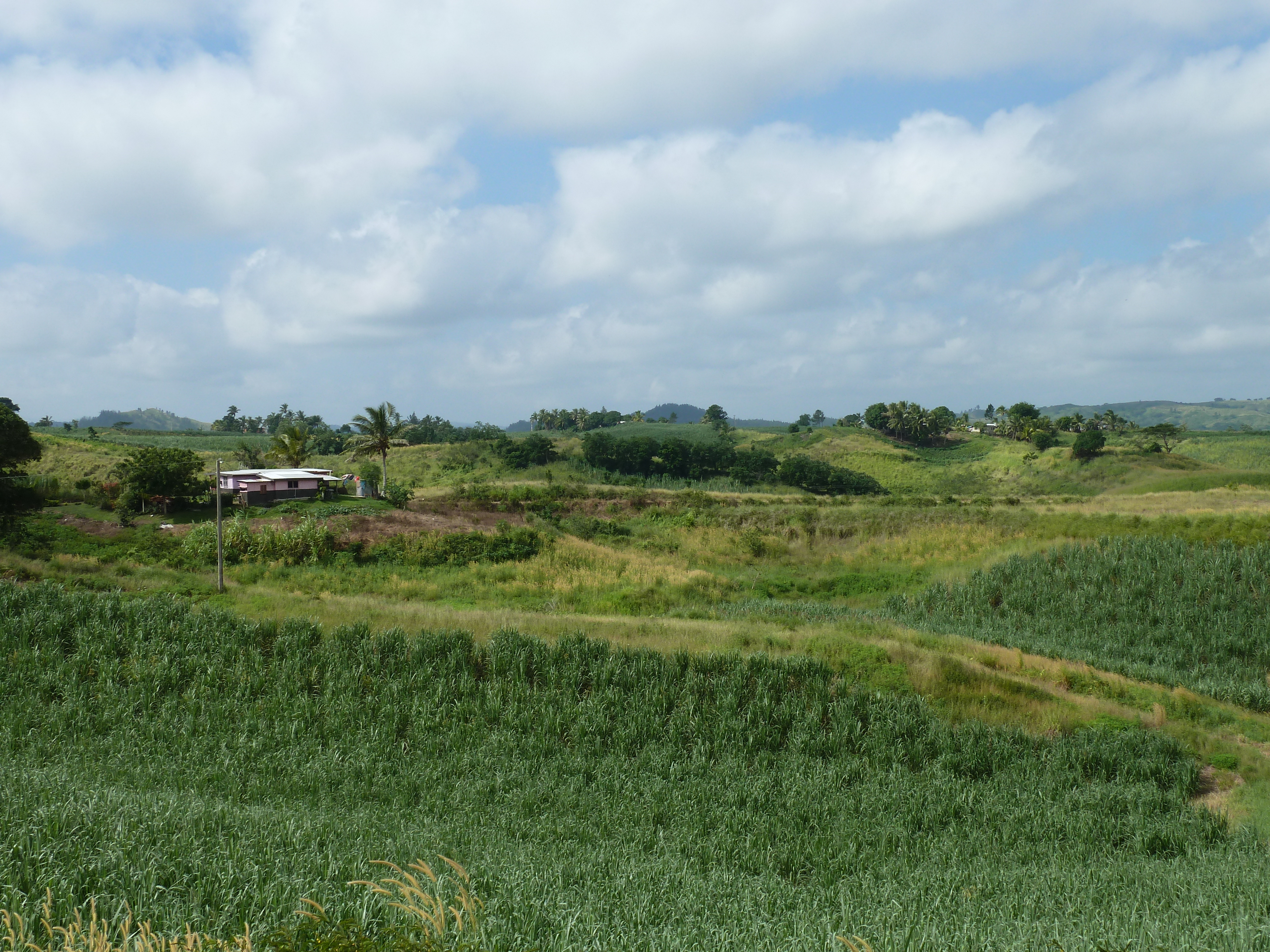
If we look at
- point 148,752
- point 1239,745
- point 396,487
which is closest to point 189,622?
point 148,752

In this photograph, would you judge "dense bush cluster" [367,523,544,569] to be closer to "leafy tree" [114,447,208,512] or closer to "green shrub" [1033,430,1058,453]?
"leafy tree" [114,447,208,512]

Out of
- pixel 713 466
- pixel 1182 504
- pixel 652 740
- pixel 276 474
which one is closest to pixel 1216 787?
pixel 652 740

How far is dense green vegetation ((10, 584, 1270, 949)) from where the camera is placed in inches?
201

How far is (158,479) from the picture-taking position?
1328 inches

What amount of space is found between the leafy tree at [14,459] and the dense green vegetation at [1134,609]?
37251 mm

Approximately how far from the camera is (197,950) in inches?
133

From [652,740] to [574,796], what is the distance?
286 centimetres

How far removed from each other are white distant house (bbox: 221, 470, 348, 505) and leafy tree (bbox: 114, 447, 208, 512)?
9.56 feet

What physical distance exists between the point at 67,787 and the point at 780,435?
128 meters

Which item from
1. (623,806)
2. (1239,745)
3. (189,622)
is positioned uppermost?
(189,622)

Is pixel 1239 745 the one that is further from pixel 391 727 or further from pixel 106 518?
pixel 106 518

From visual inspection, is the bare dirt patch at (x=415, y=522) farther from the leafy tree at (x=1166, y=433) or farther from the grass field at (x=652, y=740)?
the leafy tree at (x=1166, y=433)

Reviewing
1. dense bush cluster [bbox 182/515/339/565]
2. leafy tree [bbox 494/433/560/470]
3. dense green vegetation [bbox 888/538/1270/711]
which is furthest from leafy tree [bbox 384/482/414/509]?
leafy tree [bbox 494/433/560/470]

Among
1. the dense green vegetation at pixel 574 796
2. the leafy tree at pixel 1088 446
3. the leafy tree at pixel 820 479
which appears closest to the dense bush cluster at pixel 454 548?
the dense green vegetation at pixel 574 796
